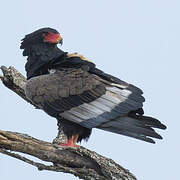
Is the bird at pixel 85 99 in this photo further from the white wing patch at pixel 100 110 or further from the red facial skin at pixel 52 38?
the red facial skin at pixel 52 38

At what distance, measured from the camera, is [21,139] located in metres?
8.12

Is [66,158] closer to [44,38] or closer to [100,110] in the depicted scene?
[100,110]

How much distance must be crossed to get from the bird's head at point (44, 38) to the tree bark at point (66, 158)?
268cm

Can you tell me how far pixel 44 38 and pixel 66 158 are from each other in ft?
9.63

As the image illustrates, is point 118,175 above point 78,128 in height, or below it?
below

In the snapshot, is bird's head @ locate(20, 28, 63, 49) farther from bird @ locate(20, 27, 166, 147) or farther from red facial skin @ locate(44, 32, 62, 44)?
bird @ locate(20, 27, 166, 147)

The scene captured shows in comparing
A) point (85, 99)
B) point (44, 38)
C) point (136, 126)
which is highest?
point (44, 38)

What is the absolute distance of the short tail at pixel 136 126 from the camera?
325 inches

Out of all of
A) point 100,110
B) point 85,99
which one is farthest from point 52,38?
point 100,110

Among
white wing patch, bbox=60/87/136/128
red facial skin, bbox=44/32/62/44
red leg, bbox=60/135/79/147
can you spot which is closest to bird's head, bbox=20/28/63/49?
red facial skin, bbox=44/32/62/44

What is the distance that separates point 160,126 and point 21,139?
7.48ft

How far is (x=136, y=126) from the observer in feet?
27.7

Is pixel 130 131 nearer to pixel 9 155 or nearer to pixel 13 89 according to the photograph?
pixel 9 155

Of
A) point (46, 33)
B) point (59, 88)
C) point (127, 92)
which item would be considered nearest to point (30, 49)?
point (46, 33)
